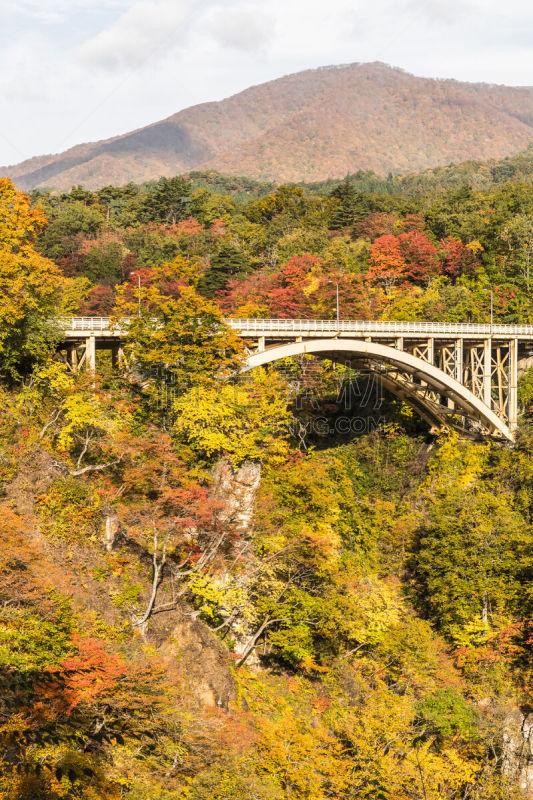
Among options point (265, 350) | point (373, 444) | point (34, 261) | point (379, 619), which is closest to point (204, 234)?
point (373, 444)

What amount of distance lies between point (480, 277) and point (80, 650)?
4530 cm

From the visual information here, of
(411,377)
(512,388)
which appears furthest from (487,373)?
(411,377)

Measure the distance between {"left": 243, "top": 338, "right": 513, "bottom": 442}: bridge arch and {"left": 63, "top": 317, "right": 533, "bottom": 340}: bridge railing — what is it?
71cm

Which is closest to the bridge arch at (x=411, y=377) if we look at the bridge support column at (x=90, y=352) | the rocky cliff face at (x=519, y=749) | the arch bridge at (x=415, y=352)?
the arch bridge at (x=415, y=352)

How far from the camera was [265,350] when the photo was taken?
30875mm

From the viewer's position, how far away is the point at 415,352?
3703 cm

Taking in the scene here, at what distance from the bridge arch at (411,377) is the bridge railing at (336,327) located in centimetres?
71

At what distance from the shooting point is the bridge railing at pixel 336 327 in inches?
1150

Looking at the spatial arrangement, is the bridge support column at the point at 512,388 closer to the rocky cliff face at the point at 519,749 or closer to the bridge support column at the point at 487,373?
the bridge support column at the point at 487,373

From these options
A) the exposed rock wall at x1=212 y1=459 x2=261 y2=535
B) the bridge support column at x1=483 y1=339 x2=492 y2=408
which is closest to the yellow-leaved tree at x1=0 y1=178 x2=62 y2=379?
the exposed rock wall at x1=212 y1=459 x2=261 y2=535

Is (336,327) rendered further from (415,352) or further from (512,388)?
(512,388)

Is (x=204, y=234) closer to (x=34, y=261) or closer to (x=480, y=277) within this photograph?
(x=480, y=277)

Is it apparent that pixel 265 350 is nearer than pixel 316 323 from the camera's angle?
Yes

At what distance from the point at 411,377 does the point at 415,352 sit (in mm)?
1477
